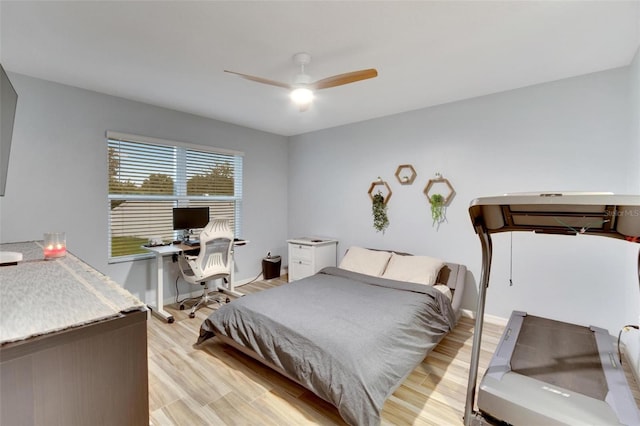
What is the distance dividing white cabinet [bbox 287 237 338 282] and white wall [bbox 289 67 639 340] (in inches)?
18.8

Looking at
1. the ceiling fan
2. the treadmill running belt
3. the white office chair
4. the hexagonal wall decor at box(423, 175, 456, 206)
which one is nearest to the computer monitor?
the white office chair

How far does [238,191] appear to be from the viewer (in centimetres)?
460

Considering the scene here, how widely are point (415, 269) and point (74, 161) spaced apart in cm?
390

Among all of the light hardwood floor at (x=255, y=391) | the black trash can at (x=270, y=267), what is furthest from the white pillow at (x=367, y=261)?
the black trash can at (x=270, y=267)

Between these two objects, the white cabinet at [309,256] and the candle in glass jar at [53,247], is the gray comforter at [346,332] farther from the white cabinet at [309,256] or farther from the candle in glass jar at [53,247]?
the candle in glass jar at [53,247]

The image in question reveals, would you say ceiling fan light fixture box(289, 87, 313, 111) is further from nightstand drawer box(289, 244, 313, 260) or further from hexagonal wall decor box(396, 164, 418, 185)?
nightstand drawer box(289, 244, 313, 260)

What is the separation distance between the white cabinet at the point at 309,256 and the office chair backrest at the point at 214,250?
1.17 m

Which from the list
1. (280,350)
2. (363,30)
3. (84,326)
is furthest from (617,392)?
(363,30)

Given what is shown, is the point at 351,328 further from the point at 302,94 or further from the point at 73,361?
the point at 302,94

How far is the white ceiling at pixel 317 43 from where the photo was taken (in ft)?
5.97

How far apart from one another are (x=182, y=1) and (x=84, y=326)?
1.92m

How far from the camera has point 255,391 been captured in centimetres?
210

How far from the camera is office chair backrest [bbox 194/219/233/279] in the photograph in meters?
3.34

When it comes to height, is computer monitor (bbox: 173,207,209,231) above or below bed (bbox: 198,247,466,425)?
above
